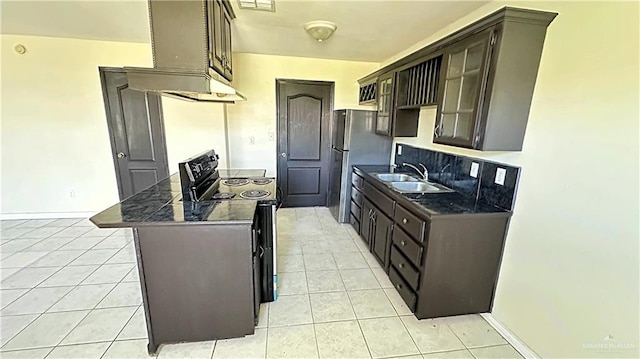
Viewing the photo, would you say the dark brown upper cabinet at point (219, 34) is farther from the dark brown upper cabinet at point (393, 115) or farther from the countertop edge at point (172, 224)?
the dark brown upper cabinet at point (393, 115)

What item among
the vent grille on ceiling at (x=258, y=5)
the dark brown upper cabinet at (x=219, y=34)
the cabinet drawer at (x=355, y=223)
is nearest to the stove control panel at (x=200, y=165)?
the dark brown upper cabinet at (x=219, y=34)

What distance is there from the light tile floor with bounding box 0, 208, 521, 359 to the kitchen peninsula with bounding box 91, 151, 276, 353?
0.16 m

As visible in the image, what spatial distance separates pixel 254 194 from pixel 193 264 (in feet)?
2.30

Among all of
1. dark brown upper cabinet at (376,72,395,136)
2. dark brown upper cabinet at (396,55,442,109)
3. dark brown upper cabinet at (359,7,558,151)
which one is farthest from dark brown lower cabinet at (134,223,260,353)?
dark brown upper cabinet at (376,72,395,136)

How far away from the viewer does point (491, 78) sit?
1626mm

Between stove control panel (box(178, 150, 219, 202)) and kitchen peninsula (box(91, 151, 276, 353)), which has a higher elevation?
stove control panel (box(178, 150, 219, 202))

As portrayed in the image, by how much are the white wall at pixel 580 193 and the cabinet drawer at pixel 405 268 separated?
64cm

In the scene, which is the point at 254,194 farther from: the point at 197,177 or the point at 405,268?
the point at 405,268

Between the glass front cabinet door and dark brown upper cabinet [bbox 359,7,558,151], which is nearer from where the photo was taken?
dark brown upper cabinet [bbox 359,7,558,151]

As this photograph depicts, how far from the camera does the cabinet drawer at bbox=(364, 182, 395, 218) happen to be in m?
2.42

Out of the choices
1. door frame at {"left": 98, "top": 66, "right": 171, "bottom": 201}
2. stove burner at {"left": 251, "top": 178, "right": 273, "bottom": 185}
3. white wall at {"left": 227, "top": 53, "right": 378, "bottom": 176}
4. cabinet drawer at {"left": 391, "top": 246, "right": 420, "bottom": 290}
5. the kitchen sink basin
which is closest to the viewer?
cabinet drawer at {"left": 391, "top": 246, "right": 420, "bottom": 290}

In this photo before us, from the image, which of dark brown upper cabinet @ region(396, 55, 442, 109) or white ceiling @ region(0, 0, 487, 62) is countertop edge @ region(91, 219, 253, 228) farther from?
dark brown upper cabinet @ region(396, 55, 442, 109)

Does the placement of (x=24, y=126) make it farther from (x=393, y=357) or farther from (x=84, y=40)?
(x=393, y=357)

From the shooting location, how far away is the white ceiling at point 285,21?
7.06ft
